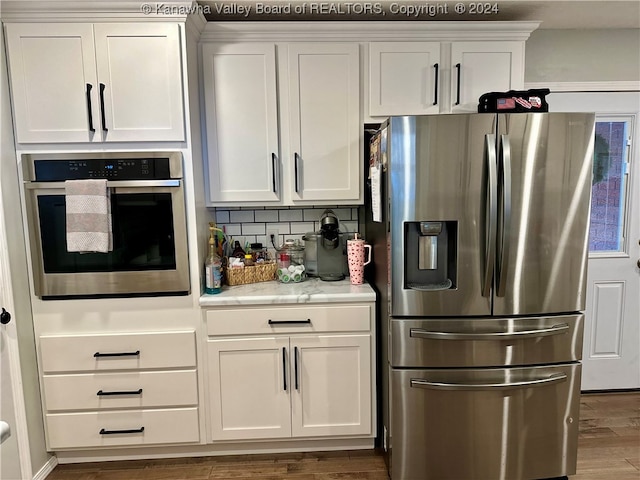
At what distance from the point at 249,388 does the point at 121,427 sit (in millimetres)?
688

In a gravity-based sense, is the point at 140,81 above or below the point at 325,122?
above

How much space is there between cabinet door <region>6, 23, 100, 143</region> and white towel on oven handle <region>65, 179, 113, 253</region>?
0.25 meters

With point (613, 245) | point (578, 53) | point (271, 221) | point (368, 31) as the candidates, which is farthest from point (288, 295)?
point (578, 53)

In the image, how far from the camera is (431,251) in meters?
1.86

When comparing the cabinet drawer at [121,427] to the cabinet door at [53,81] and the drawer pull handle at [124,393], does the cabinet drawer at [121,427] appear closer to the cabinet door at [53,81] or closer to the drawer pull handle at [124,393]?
the drawer pull handle at [124,393]

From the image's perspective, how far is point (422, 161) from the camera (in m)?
1.77

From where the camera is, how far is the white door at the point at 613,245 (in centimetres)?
261

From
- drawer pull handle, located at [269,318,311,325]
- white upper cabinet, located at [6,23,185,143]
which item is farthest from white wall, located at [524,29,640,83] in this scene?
white upper cabinet, located at [6,23,185,143]

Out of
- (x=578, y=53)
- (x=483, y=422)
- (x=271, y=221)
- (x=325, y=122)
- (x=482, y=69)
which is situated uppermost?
(x=578, y=53)

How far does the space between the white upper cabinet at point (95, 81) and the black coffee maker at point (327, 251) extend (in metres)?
0.91

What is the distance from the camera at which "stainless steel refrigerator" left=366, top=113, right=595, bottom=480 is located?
1.77m

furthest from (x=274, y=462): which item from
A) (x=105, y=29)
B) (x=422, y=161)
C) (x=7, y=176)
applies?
(x=105, y=29)

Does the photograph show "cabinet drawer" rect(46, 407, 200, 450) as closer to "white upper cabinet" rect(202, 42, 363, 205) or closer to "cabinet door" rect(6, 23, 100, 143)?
"white upper cabinet" rect(202, 42, 363, 205)

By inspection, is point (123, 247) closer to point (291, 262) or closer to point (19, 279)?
point (19, 279)
